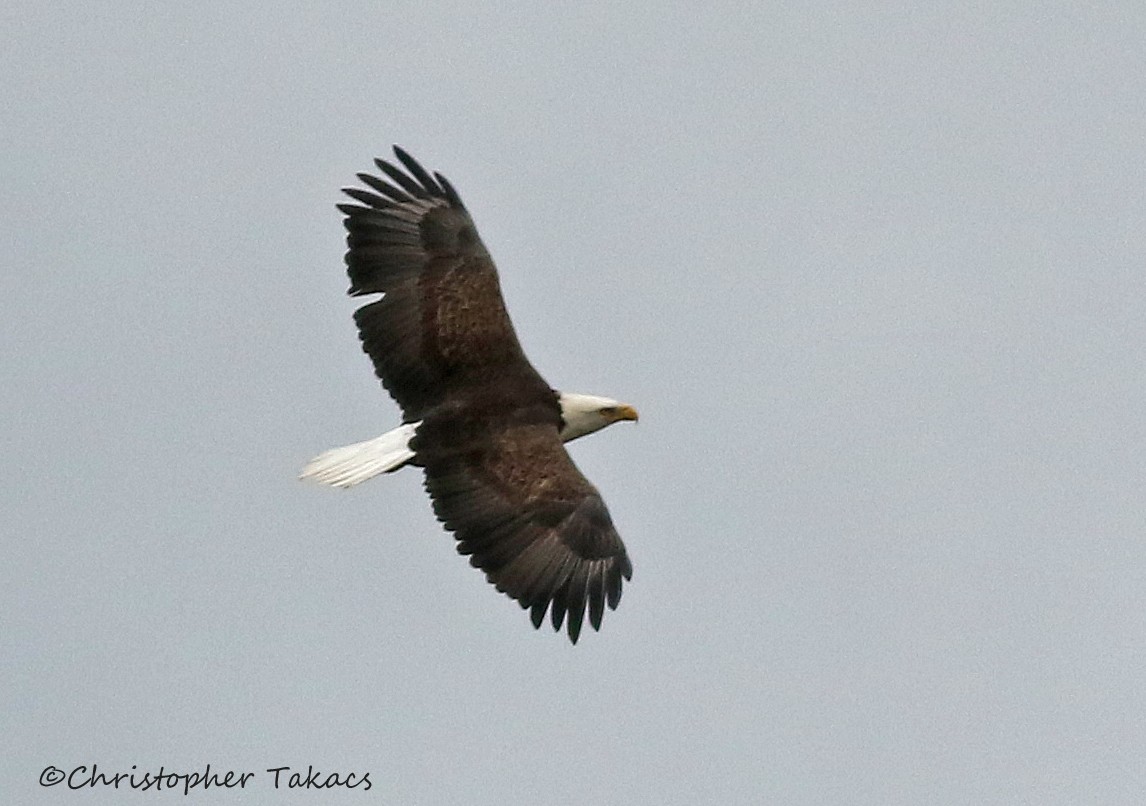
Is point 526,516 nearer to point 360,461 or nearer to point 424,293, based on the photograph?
point 360,461

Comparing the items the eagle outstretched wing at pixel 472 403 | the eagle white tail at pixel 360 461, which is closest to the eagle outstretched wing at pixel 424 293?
the eagle outstretched wing at pixel 472 403

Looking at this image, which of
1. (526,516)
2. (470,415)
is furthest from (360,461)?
(526,516)

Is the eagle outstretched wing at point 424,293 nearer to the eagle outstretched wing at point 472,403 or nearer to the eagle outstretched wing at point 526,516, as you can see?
the eagle outstretched wing at point 472,403

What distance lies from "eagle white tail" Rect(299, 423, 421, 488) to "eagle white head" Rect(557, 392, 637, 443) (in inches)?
41.5

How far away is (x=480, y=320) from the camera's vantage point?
13523 millimetres

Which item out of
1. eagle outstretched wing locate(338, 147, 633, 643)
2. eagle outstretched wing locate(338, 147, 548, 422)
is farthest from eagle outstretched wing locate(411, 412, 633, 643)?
eagle outstretched wing locate(338, 147, 548, 422)

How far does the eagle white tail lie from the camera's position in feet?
41.6

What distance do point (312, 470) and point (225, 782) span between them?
1990mm

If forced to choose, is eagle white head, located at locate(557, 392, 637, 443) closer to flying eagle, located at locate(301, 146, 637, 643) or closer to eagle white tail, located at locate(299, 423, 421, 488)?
flying eagle, located at locate(301, 146, 637, 643)

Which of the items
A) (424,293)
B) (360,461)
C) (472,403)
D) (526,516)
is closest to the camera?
(526,516)

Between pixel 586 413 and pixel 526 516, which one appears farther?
pixel 586 413

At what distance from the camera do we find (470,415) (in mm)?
12984

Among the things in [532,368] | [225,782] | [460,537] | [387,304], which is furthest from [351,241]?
[225,782]

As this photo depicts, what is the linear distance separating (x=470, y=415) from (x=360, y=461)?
71cm
